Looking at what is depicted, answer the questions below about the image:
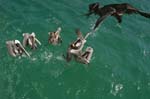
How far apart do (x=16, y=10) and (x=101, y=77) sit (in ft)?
27.3

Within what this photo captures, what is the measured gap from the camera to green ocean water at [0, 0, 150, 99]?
20.2m

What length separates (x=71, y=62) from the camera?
2173cm

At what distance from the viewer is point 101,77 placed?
21.6 metres

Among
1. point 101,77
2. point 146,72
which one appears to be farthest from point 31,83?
point 146,72

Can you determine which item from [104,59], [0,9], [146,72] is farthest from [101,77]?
[0,9]

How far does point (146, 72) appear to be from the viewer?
915 inches

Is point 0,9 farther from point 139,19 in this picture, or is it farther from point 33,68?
point 139,19

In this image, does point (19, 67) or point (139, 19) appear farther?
point (139, 19)

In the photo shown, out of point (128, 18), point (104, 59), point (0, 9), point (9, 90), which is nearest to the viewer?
point (9, 90)

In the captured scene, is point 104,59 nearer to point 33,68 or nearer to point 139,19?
point 33,68

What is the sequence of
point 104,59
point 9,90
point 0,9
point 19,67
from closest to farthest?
point 9,90 < point 19,67 < point 104,59 < point 0,9

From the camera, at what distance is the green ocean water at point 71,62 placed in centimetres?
2022

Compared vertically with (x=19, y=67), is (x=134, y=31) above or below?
below

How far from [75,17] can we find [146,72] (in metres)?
6.69
